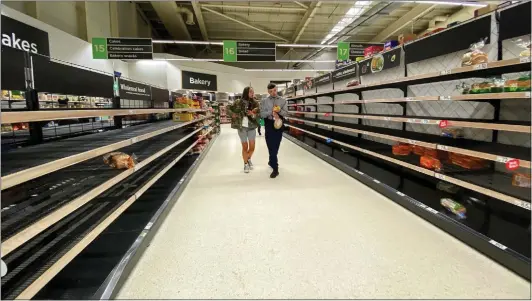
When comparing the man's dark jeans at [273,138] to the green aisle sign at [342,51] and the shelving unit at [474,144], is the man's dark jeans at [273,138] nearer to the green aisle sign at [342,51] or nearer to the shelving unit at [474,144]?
the shelving unit at [474,144]

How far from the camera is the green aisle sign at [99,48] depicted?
333 inches

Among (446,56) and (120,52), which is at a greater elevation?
(120,52)

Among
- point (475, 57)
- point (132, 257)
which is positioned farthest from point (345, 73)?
point (132, 257)

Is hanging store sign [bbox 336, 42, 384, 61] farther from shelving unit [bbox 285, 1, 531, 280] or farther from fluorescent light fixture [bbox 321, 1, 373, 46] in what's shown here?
shelving unit [bbox 285, 1, 531, 280]

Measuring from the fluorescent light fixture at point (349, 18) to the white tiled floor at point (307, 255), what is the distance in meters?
8.74

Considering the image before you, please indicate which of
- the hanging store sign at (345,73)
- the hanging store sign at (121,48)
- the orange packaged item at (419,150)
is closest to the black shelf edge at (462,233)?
the orange packaged item at (419,150)

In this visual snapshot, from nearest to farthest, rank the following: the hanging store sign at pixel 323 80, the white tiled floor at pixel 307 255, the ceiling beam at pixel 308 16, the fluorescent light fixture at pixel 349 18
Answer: the white tiled floor at pixel 307 255 → the hanging store sign at pixel 323 80 → the fluorescent light fixture at pixel 349 18 → the ceiling beam at pixel 308 16

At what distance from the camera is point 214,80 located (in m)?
16.8

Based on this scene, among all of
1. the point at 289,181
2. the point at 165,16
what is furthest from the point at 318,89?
the point at 165,16

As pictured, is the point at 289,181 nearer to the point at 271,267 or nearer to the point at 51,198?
the point at 271,267

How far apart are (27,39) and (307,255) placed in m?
7.26

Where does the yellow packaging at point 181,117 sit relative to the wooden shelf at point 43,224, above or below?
above

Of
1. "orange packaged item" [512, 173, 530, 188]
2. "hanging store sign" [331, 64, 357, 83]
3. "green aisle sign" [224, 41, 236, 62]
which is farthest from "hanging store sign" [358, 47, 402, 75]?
"green aisle sign" [224, 41, 236, 62]

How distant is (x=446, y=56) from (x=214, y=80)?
14660mm
